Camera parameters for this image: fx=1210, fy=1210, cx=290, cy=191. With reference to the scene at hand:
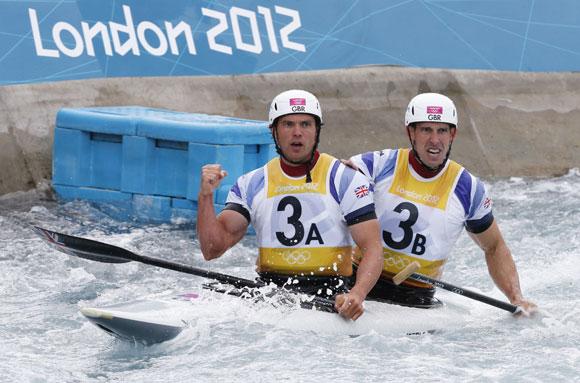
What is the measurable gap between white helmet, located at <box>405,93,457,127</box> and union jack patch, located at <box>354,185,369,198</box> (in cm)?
55

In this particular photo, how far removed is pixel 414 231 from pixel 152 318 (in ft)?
5.29

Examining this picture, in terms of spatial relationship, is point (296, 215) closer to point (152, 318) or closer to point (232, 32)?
point (152, 318)

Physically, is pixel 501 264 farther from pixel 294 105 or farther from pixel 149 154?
pixel 149 154

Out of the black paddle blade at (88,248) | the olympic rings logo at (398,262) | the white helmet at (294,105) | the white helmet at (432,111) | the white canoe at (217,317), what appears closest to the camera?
the white canoe at (217,317)

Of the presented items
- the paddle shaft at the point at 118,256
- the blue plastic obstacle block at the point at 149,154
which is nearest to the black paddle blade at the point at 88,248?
the paddle shaft at the point at 118,256

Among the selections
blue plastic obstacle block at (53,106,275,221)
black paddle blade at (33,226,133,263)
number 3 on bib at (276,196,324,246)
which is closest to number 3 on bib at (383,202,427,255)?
number 3 on bib at (276,196,324,246)

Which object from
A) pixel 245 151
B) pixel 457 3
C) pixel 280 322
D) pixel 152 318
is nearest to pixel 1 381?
pixel 152 318

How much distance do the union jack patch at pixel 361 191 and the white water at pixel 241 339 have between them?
31.3 inches

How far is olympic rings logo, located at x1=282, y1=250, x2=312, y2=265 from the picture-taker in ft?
22.2

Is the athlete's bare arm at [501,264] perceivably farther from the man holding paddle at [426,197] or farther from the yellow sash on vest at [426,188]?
the yellow sash on vest at [426,188]

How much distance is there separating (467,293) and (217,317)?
1489 mm

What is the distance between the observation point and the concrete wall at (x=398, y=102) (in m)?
11.7

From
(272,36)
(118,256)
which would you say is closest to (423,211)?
(118,256)

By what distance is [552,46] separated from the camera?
1258cm
